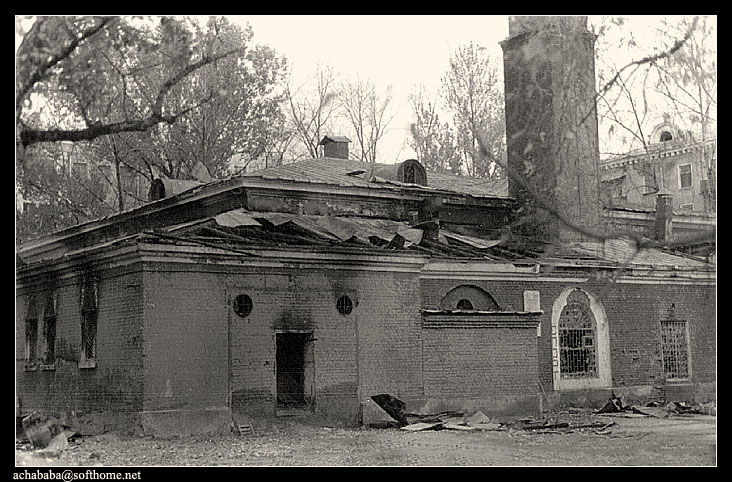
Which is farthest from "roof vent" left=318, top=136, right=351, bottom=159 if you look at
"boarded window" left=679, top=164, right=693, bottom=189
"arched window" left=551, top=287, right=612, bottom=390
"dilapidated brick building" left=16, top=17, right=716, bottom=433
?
"boarded window" left=679, top=164, right=693, bottom=189

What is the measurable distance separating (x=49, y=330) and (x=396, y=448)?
787 centimetres

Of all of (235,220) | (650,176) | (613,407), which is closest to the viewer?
(650,176)

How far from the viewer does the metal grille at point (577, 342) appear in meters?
23.7

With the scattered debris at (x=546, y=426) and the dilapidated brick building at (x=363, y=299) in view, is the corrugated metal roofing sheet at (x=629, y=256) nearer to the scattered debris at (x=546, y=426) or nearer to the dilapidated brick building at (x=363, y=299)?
the dilapidated brick building at (x=363, y=299)

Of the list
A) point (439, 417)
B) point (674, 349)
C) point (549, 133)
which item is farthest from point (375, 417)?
point (549, 133)

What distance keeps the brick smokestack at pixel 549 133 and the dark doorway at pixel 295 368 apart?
791 cm

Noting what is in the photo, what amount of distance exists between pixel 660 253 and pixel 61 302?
14682 mm

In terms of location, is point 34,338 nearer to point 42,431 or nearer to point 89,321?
point 89,321

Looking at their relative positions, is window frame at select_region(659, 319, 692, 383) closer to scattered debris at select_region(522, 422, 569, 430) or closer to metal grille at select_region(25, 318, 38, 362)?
scattered debris at select_region(522, 422, 569, 430)

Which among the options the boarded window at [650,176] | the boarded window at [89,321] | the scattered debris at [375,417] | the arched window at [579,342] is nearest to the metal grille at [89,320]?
the boarded window at [89,321]

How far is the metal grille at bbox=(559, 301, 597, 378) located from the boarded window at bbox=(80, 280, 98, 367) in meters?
10.3

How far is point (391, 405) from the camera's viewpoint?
2002cm

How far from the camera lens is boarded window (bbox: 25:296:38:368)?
20.9m

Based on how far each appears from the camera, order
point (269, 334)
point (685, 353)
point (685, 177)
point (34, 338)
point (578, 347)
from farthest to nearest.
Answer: point (685, 177)
point (685, 353)
point (578, 347)
point (34, 338)
point (269, 334)
